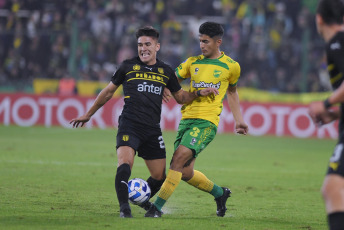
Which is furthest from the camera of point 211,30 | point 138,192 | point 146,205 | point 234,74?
point 234,74

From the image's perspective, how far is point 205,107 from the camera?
766cm

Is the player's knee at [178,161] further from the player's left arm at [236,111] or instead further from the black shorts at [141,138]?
the player's left arm at [236,111]

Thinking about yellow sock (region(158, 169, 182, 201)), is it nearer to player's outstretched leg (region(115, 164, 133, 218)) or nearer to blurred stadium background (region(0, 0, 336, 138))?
player's outstretched leg (region(115, 164, 133, 218))

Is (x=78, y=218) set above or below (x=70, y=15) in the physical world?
below

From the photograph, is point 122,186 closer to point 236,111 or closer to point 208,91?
point 208,91

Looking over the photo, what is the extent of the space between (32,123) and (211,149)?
765cm

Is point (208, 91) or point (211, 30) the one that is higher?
point (211, 30)

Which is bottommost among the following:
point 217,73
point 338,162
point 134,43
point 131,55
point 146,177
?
point 146,177

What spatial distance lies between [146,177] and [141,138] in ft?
12.9

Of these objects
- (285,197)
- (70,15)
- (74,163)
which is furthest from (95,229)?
(70,15)

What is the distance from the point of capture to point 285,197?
9375mm

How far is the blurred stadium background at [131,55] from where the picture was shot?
21156mm

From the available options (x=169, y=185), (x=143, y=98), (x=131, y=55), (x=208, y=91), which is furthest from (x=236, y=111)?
(x=131, y=55)

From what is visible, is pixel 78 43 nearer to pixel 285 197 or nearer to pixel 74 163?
pixel 74 163
